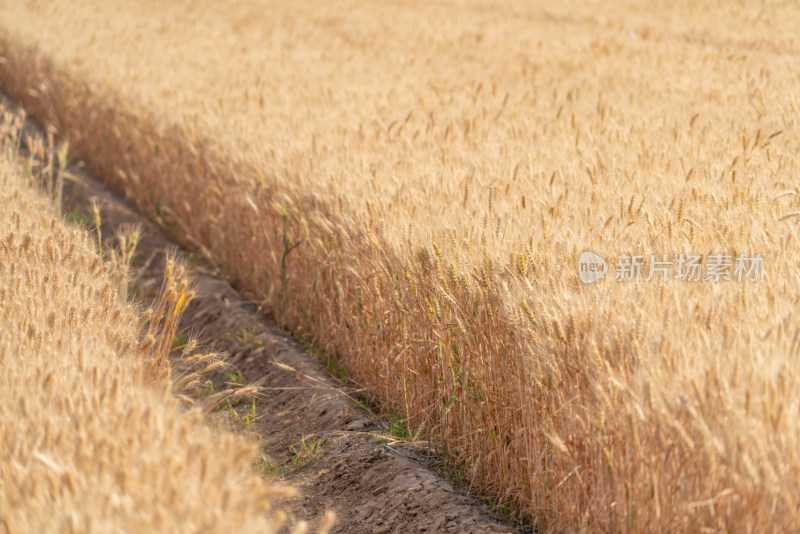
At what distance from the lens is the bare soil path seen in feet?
7.38

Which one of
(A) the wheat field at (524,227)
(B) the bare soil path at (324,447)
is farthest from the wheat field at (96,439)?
(A) the wheat field at (524,227)

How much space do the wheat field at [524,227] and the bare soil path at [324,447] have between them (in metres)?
0.12

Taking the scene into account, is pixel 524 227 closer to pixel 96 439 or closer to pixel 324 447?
pixel 324 447

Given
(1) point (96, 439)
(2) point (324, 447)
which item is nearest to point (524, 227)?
(2) point (324, 447)

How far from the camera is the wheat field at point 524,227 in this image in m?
1.60

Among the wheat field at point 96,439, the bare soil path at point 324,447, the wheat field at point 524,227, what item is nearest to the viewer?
the wheat field at point 96,439

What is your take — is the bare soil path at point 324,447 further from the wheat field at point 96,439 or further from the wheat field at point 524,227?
the wheat field at point 96,439

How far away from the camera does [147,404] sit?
1663 mm

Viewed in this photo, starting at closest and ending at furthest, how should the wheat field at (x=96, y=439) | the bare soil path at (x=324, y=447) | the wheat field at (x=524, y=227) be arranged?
the wheat field at (x=96, y=439)
the wheat field at (x=524, y=227)
the bare soil path at (x=324, y=447)

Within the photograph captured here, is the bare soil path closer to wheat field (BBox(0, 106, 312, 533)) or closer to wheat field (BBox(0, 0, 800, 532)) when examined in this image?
wheat field (BBox(0, 0, 800, 532))

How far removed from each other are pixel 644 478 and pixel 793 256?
2.60 feet

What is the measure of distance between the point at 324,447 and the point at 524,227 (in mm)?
1140

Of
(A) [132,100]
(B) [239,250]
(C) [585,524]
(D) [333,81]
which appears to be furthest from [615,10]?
(C) [585,524]

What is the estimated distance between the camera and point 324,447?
2.78 meters
